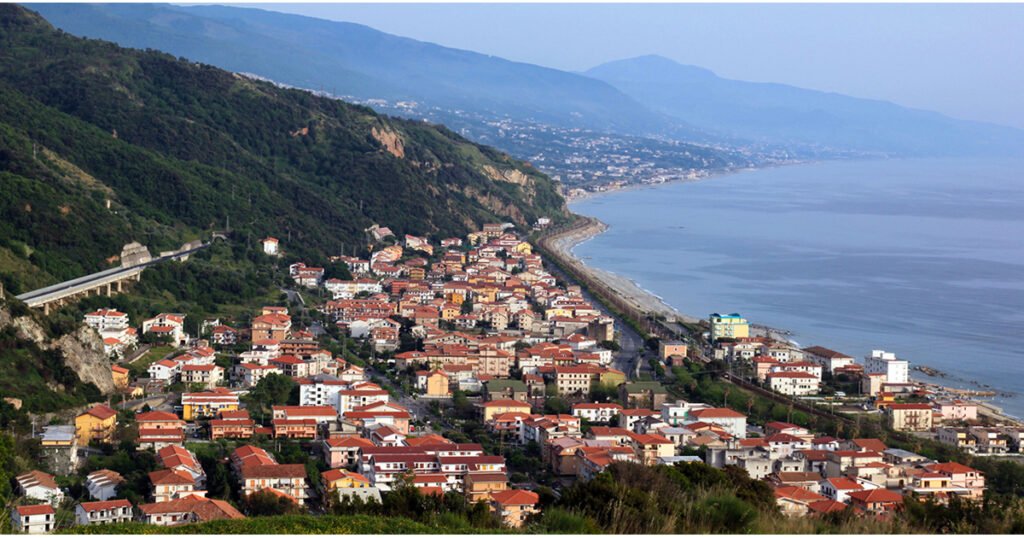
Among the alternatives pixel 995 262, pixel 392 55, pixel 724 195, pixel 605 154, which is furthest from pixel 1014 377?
pixel 392 55

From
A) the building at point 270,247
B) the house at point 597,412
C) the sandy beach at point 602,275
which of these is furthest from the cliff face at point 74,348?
the building at point 270,247

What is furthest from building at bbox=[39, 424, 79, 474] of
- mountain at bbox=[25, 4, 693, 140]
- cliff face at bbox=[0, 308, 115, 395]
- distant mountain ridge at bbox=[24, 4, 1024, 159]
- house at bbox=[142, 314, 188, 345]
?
mountain at bbox=[25, 4, 693, 140]

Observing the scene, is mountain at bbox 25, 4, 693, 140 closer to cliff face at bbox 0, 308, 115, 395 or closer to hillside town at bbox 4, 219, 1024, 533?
hillside town at bbox 4, 219, 1024, 533

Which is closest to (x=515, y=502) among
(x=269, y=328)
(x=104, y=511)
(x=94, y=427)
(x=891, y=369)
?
(x=104, y=511)

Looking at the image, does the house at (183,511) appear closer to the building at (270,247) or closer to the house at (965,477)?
the house at (965,477)

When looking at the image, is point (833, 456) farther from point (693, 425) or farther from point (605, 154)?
point (605, 154)
